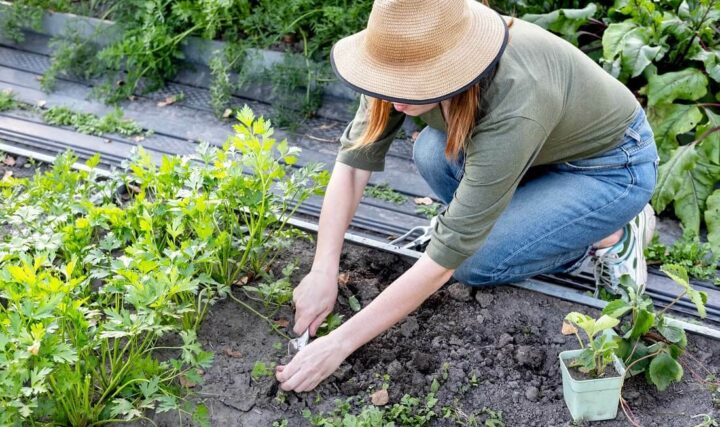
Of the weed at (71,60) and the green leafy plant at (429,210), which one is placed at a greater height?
the weed at (71,60)

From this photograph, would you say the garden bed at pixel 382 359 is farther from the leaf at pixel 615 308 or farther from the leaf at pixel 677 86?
the leaf at pixel 677 86

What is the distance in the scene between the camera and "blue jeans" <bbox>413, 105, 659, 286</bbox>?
288 centimetres

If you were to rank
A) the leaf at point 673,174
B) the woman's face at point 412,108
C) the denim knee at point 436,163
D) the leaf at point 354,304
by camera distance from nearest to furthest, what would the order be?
the woman's face at point 412,108 → the leaf at point 354,304 → the denim knee at point 436,163 → the leaf at point 673,174

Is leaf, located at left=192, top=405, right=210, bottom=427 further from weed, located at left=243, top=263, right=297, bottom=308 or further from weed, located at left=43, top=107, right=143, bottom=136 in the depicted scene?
weed, located at left=43, top=107, right=143, bottom=136

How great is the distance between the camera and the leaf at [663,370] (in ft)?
8.38

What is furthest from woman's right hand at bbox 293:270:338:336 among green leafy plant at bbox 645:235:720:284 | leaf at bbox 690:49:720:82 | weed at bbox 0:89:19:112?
weed at bbox 0:89:19:112

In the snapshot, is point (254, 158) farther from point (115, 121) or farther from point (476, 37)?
point (115, 121)

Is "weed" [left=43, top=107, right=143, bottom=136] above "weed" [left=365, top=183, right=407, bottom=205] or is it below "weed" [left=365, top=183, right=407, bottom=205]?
above

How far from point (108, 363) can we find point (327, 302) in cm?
73

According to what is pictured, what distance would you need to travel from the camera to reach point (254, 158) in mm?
2807

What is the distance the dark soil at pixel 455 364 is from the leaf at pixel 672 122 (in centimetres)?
112

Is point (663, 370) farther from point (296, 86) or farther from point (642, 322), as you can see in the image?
point (296, 86)

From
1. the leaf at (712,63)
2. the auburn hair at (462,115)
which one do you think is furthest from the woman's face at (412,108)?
the leaf at (712,63)

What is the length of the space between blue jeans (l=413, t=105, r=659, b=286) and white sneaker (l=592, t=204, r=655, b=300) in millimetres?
97
